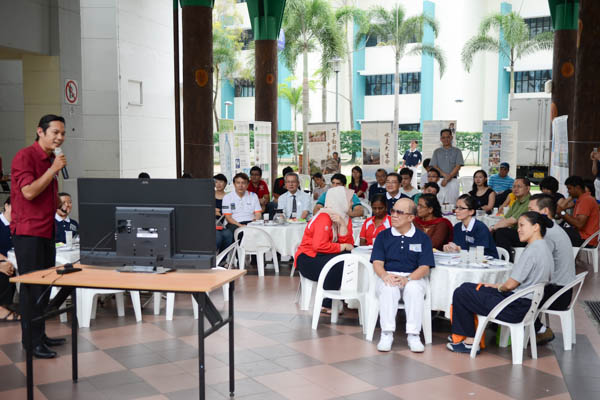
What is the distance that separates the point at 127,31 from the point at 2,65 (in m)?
3.86

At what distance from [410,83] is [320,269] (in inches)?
1160

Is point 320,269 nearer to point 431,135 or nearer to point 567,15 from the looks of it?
point 431,135

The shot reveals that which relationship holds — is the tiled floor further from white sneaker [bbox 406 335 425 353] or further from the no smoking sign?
the no smoking sign

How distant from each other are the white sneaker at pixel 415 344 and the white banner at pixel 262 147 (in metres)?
8.29

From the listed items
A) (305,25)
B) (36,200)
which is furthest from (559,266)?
(305,25)

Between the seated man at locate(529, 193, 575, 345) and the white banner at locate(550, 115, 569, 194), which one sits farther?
the white banner at locate(550, 115, 569, 194)

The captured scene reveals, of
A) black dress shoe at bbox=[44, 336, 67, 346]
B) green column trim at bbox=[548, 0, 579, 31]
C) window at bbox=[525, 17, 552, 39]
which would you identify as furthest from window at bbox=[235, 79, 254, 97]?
black dress shoe at bbox=[44, 336, 67, 346]

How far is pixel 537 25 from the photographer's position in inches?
1233

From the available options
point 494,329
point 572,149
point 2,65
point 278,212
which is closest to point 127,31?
point 2,65

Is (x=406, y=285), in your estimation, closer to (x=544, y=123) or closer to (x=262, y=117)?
(x=262, y=117)

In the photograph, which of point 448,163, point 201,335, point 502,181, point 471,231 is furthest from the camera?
point 502,181

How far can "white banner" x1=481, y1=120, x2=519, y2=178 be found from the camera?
1477 centimetres

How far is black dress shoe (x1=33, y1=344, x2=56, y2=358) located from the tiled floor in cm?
6

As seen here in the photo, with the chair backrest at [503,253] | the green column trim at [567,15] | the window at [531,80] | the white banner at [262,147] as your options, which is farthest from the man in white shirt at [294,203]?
the window at [531,80]
